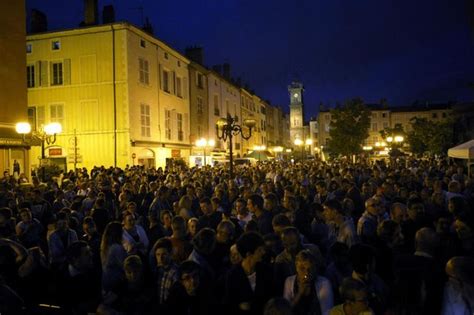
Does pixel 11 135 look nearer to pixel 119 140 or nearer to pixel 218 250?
pixel 119 140

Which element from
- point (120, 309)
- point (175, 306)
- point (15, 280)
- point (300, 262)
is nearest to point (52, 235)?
point (15, 280)

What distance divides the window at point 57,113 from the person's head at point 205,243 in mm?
23588

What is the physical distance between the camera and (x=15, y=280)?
486 cm

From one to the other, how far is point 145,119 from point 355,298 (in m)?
25.2

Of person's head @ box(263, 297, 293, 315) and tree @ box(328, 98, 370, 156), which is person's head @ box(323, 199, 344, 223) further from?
tree @ box(328, 98, 370, 156)

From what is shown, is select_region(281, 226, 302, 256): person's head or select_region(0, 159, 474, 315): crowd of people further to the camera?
select_region(281, 226, 302, 256): person's head

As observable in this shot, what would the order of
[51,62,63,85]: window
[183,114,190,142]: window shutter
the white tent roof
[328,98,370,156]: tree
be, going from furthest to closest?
[328,98,370,156]: tree < [183,114,190,142]: window shutter < [51,62,63,85]: window < the white tent roof

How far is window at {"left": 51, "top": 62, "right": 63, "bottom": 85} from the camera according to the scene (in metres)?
26.0

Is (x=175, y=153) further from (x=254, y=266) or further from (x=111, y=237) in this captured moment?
(x=254, y=266)

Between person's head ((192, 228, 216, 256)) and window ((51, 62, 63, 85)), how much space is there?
953 inches

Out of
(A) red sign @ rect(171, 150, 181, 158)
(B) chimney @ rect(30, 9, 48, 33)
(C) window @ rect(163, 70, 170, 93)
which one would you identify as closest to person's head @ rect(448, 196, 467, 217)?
(A) red sign @ rect(171, 150, 181, 158)

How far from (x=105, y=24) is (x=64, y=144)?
24.9ft

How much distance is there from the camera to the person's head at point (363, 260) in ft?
13.0

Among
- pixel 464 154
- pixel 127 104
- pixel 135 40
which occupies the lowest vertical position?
pixel 464 154
